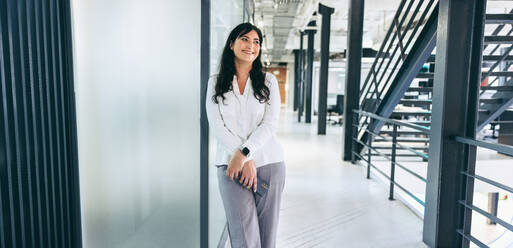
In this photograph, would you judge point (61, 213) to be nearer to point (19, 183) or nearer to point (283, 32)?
point (19, 183)

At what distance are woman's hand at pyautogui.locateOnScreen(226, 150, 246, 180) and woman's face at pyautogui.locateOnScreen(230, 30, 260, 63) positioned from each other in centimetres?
42

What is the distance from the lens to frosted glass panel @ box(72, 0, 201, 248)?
974 mm

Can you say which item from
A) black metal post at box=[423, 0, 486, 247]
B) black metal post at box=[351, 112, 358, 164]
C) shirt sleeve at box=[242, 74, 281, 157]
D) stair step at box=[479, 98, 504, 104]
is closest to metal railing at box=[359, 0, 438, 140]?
black metal post at box=[351, 112, 358, 164]

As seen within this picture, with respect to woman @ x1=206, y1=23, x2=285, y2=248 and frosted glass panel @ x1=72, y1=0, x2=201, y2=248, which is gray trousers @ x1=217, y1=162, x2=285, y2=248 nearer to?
woman @ x1=206, y1=23, x2=285, y2=248

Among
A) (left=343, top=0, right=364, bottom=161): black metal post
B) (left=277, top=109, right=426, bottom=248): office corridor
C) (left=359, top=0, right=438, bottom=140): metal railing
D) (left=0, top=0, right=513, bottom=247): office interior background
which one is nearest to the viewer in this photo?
(left=0, top=0, right=513, bottom=247): office interior background

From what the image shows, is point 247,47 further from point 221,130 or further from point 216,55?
point 216,55

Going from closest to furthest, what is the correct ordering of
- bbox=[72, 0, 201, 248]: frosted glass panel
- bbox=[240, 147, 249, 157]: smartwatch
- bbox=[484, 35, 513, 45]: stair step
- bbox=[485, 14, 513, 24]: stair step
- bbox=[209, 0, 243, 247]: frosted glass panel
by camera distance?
bbox=[72, 0, 201, 248]: frosted glass panel, bbox=[240, 147, 249, 157]: smartwatch, bbox=[209, 0, 243, 247]: frosted glass panel, bbox=[485, 14, 513, 24]: stair step, bbox=[484, 35, 513, 45]: stair step

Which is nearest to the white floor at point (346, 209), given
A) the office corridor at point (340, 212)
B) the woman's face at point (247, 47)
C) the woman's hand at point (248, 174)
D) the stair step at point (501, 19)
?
the office corridor at point (340, 212)

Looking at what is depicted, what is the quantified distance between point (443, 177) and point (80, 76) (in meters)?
2.23

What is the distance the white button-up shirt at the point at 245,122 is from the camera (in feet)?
5.07

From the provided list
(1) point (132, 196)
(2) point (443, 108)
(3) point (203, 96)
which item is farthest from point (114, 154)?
(2) point (443, 108)

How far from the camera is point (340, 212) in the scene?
A: 127 inches

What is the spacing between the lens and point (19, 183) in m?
0.81

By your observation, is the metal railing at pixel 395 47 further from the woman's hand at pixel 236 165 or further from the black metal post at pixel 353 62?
the woman's hand at pixel 236 165
